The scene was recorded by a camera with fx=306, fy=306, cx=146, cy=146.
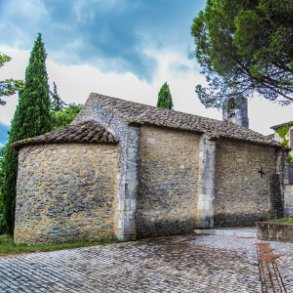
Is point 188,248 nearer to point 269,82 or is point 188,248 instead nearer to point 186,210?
point 186,210

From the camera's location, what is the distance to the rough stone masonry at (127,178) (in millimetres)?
10531

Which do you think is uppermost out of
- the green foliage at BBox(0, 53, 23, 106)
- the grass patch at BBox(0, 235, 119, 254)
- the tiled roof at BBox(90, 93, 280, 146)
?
the tiled roof at BBox(90, 93, 280, 146)

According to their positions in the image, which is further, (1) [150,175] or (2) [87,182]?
(1) [150,175]

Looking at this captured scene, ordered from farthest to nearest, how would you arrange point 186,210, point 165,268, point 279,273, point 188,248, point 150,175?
point 186,210
point 150,175
point 188,248
point 165,268
point 279,273

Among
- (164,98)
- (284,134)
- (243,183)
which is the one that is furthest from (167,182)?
(284,134)

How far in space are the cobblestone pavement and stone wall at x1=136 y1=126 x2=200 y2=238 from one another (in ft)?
5.60

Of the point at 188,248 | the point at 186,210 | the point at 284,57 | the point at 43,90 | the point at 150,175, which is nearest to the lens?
the point at 188,248

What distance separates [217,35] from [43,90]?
875 centimetres

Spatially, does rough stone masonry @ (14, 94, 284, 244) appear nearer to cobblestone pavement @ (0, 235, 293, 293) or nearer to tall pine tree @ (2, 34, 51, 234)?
cobblestone pavement @ (0, 235, 293, 293)

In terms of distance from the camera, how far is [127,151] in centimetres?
1082

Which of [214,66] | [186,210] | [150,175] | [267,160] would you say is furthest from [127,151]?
[267,160]

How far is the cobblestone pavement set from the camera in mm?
5668

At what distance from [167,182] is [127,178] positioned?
6.46 ft

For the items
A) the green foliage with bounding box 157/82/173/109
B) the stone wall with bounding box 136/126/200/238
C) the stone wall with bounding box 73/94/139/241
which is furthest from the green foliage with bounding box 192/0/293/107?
the green foliage with bounding box 157/82/173/109
